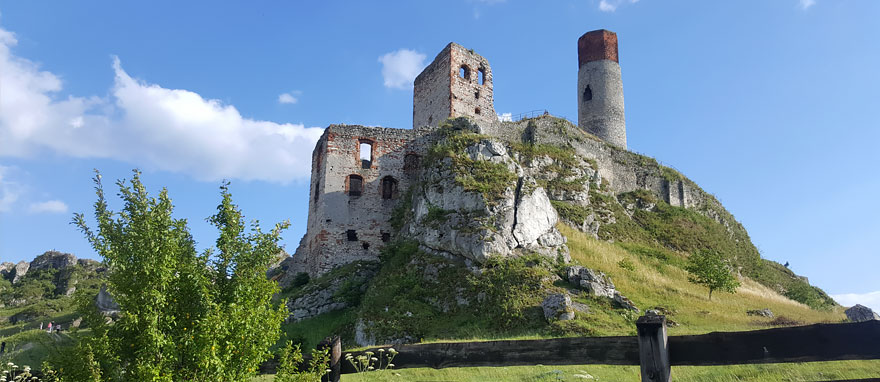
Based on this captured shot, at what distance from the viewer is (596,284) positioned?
71.1ft

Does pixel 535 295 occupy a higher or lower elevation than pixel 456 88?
lower

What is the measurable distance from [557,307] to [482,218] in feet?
21.0

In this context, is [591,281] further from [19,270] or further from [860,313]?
[19,270]

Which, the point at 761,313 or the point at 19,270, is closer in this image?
the point at 761,313

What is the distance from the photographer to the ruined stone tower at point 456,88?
1371 inches

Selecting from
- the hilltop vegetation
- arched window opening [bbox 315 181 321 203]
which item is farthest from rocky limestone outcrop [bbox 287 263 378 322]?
arched window opening [bbox 315 181 321 203]

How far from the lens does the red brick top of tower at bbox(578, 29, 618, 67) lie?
156ft

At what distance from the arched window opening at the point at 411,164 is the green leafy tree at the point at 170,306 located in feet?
79.8

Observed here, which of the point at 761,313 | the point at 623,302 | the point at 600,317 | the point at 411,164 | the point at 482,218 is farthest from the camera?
the point at 411,164

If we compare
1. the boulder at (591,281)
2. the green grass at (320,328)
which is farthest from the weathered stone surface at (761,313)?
the green grass at (320,328)

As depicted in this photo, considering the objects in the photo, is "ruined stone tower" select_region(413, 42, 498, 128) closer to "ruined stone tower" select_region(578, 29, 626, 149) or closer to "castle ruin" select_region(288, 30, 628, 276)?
"castle ruin" select_region(288, 30, 628, 276)

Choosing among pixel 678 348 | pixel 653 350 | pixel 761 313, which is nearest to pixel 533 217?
pixel 761 313

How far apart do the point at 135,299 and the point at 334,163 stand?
24.2 m

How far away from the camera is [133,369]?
21.8ft
